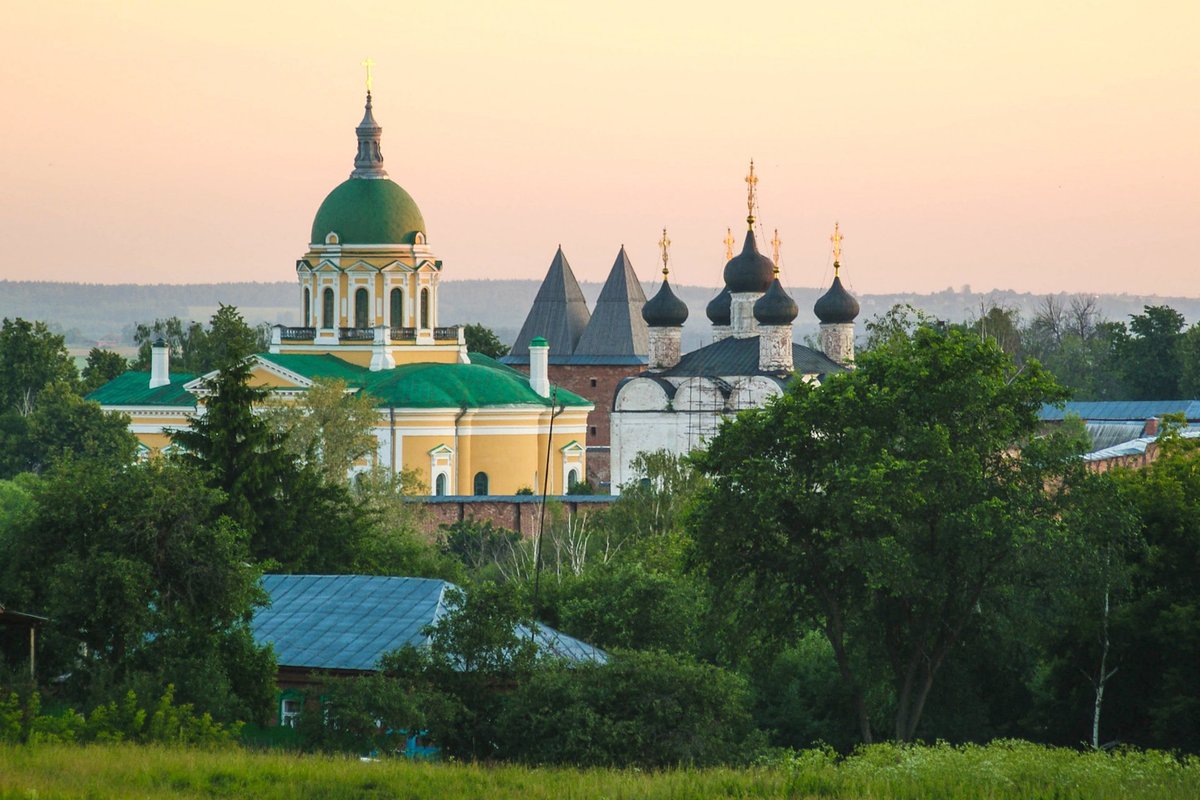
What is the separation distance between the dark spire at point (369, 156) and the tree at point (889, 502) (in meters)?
38.9

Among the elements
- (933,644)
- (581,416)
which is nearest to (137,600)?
(933,644)

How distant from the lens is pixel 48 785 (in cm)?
1572

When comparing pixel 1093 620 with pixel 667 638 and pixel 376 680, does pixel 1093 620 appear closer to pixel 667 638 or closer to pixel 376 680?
pixel 667 638

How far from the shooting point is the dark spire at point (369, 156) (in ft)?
206

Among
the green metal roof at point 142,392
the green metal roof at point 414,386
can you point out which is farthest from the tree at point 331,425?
the green metal roof at point 142,392

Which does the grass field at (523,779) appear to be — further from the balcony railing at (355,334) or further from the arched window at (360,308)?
the arched window at (360,308)

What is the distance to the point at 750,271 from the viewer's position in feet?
182

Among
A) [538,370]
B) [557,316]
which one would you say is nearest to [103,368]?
[557,316]

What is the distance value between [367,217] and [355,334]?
313cm

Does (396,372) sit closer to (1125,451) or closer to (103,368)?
(1125,451)

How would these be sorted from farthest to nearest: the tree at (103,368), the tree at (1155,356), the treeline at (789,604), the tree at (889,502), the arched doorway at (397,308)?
the tree at (1155,356), the tree at (103,368), the arched doorway at (397,308), the tree at (889,502), the treeline at (789,604)

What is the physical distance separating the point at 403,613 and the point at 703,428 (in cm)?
2982

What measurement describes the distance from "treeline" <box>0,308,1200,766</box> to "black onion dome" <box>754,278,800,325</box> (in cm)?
2421

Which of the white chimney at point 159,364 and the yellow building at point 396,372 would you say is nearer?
the yellow building at point 396,372
